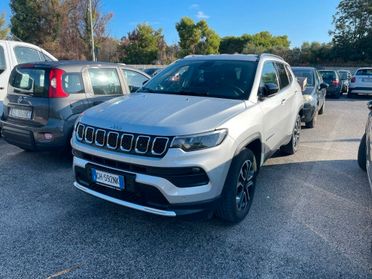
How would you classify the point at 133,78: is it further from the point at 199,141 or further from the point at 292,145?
the point at 199,141

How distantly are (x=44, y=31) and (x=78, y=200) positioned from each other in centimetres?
3981

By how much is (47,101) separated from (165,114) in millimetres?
2535

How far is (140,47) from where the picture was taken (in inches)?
1829

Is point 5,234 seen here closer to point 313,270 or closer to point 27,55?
point 313,270

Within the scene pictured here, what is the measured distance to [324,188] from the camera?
4.45 m

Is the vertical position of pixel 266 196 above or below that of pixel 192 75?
below

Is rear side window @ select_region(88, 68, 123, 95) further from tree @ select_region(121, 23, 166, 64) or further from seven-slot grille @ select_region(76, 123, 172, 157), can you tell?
tree @ select_region(121, 23, 166, 64)

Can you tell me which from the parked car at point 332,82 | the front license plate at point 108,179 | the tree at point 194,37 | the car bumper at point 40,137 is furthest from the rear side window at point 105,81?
the tree at point 194,37

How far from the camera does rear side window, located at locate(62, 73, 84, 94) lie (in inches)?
192

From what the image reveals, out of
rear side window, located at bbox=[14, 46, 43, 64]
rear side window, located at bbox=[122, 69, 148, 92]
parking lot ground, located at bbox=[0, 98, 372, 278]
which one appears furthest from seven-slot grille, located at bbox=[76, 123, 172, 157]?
rear side window, located at bbox=[14, 46, 43, 64]

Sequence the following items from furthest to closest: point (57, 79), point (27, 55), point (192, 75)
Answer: point (27, 55), point (57, 79), point (192, 75)

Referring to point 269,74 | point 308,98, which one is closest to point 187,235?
point 269,74

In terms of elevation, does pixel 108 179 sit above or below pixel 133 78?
below

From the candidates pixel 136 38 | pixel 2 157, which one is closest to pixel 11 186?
pixel 2 157
